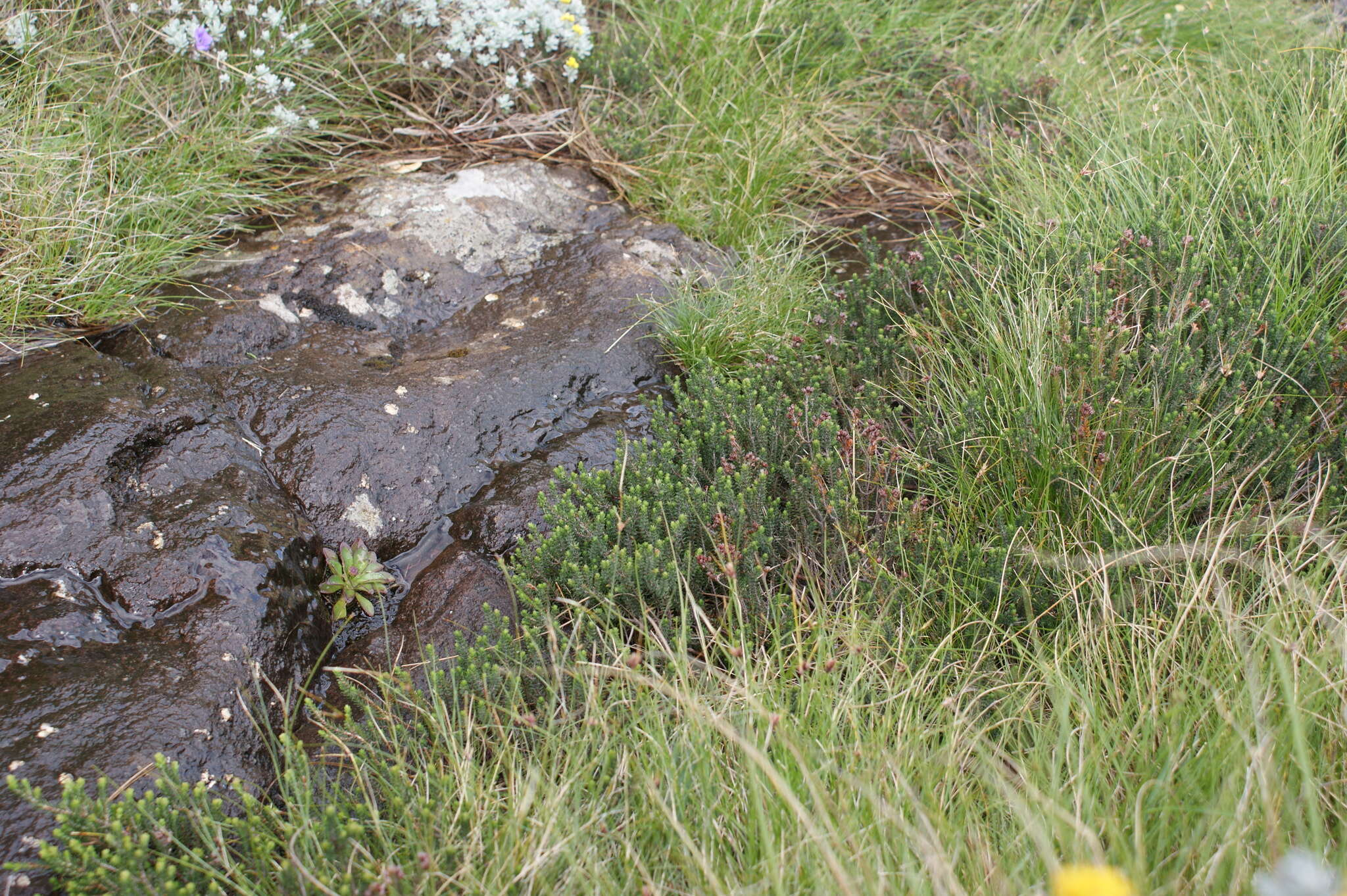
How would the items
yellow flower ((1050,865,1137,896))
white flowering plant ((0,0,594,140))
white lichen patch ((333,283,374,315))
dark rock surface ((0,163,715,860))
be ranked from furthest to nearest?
white flowering plant ((0,0,594,140)) < white lichen patch ((333,283,374,315)) < dark rock surface ((0,163,715,860)) < yellow flower ((1050,865,1137,896))

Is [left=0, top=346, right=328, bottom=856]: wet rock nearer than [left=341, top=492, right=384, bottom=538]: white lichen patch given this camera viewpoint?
Yes

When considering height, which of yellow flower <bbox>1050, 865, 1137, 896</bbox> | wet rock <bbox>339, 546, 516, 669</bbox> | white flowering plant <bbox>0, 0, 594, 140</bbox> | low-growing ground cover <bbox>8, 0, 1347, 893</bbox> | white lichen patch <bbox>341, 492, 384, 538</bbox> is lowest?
wet rock <bbox>339, 546, 516, 669</bbox>

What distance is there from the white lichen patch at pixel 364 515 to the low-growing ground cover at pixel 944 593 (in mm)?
534

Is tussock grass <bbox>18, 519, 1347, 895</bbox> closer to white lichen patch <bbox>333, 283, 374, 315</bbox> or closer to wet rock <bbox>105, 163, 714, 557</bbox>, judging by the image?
wet rock <bbox>105, 163, 714, 557</bbox>

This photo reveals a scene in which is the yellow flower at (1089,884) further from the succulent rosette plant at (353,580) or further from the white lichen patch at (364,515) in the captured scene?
the white lichen patch at (364,515)

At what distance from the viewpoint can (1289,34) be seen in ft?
17.0

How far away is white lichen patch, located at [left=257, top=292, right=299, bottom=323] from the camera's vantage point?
11.9 feet

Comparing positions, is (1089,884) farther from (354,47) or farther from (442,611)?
(354,47)

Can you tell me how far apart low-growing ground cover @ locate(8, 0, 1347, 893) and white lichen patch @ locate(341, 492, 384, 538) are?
53cm

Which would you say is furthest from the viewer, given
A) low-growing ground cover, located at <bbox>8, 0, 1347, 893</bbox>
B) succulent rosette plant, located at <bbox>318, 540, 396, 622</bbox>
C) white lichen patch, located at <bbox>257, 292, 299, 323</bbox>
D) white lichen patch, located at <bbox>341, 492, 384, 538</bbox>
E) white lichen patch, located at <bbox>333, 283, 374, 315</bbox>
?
white lichen patch, located at <bbox>333, 283, 374, 315</bbox>

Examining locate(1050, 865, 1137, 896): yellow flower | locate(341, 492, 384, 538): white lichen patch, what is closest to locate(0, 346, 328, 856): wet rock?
locate(341, 492, 384, 538): white lichen patch

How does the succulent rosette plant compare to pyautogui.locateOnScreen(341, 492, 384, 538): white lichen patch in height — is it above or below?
below

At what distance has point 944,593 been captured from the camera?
2750 mm

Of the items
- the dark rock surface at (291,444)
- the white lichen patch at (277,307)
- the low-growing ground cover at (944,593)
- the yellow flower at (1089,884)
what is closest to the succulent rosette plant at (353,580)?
the dark rock surface at (291,444)
